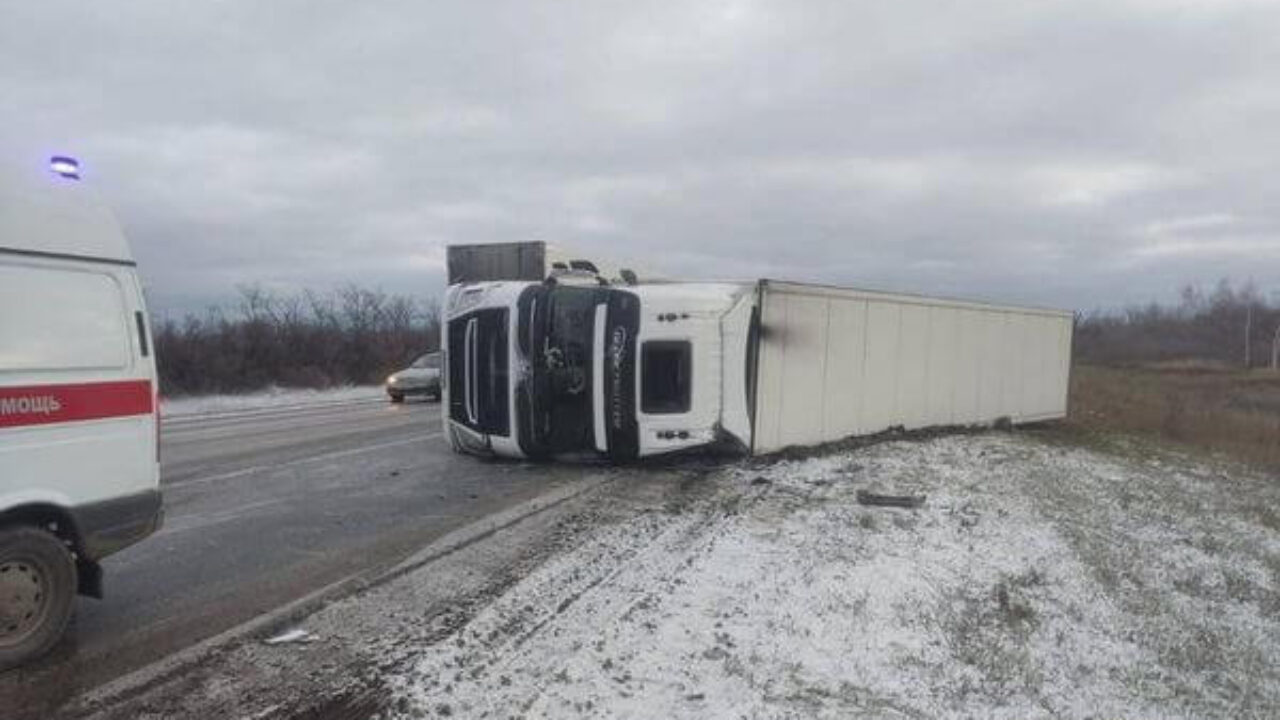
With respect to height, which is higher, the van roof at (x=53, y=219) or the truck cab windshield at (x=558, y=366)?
the van roof at (x=53, y=219)

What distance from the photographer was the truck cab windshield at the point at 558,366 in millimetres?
12156

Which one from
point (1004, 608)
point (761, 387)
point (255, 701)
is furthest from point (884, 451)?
point (255, 701)

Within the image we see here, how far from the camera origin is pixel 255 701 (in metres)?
4.68

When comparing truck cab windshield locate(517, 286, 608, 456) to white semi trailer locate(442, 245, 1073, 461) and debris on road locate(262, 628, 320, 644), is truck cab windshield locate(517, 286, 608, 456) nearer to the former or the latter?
white semi trailer locate(442, 245, 1073, 461)

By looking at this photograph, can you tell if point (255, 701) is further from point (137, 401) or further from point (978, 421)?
point (978, 421)

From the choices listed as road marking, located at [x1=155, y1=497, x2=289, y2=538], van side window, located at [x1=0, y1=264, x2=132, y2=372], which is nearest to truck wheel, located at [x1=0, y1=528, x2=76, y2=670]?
van side window, located at [x1=0, y1=264, x2=132, y2=372]

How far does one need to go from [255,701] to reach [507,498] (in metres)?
5.60

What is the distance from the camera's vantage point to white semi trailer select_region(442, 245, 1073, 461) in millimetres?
11930

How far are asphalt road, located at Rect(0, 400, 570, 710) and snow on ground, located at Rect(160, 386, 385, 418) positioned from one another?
10904mm

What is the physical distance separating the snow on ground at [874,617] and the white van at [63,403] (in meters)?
2.06

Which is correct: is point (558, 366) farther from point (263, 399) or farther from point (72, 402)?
point (263, 399)

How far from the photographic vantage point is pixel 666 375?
11.9 m

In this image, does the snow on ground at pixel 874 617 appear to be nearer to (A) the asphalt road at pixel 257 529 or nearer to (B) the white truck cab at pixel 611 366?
(B) the white truck cab at pixel 611 366

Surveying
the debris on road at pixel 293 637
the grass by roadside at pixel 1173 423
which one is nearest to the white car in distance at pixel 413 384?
the grass by roadside at pixel 1173 423
